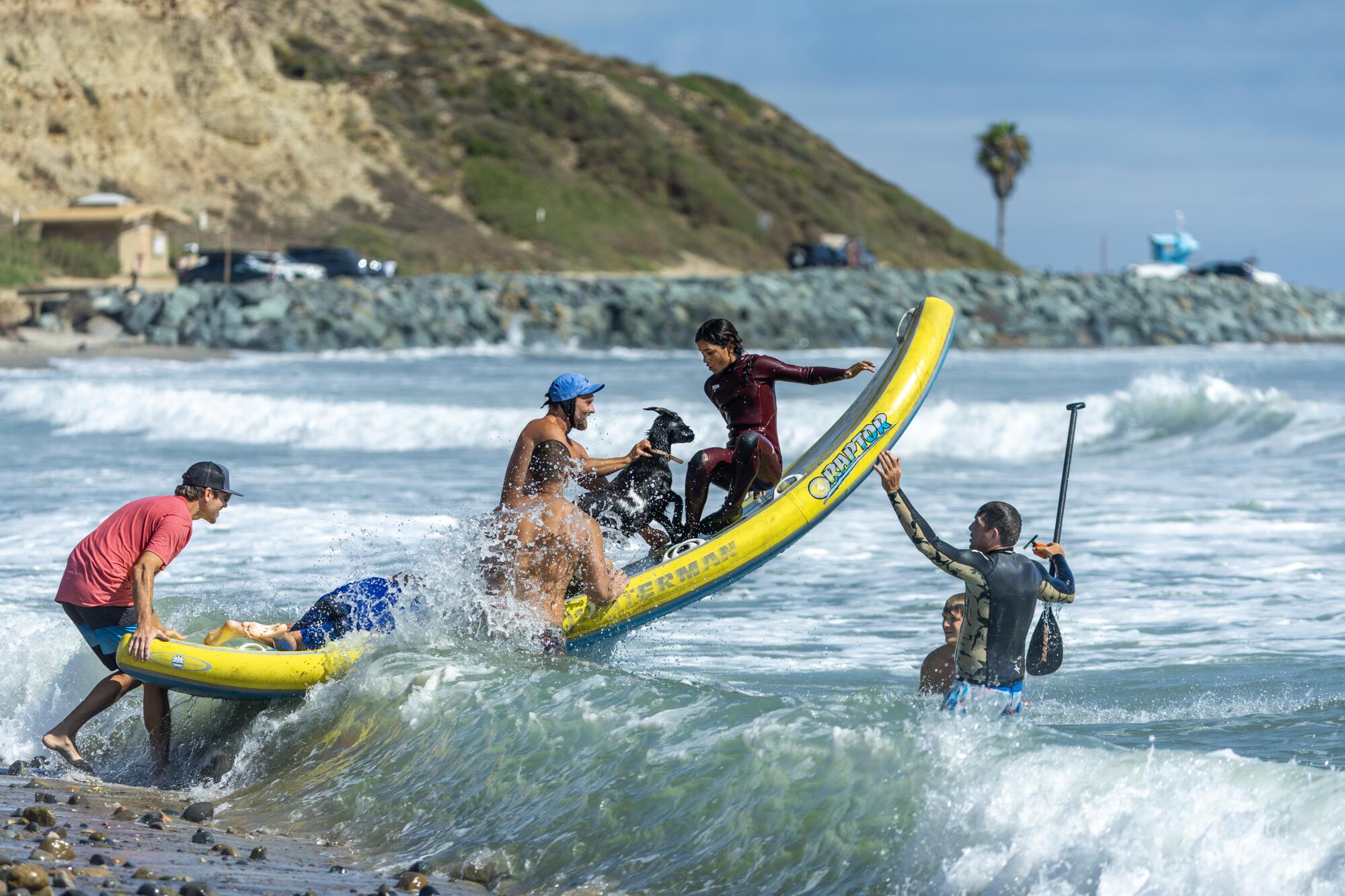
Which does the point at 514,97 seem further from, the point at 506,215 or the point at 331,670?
the point at 331,670

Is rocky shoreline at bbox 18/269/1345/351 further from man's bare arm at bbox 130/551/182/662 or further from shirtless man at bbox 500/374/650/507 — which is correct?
shirtless man at bbox 500/374/650/507

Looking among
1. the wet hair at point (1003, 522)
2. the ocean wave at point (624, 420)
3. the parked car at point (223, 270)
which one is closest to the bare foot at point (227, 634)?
the wet hair at point (1003, 522)

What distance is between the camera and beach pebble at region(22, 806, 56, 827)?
18.9ft

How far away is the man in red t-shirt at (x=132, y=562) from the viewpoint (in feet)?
21.5

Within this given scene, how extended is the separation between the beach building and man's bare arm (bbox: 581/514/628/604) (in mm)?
41786

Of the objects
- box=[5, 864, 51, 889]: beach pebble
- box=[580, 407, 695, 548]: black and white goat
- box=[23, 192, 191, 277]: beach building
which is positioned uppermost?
box=[23, 192, 191, 277]: beach building

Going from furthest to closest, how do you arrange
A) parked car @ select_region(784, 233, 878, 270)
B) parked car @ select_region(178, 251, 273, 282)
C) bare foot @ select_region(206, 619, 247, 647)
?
parked car @ select_region(784, 233, 878, 270)
parked car @ select_region(178, 251, 273, 282)
bare foot @ select_region(206, 619, 247, 647)

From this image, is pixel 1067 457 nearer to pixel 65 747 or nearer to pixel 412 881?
pixel 412 881

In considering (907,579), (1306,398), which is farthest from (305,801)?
(1306,398)

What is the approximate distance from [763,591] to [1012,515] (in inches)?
216

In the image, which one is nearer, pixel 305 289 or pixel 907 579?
pixel 907 579

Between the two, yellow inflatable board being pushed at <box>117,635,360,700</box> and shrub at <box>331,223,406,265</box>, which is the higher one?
shrub at <box>331,223,406,265</box>

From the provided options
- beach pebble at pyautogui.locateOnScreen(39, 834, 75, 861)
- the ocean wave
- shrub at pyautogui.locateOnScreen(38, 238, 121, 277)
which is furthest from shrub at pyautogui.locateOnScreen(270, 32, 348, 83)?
beach pebble at pyautogui.locateOnScreen(39, 834, 75, 861)

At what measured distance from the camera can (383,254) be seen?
52.4 meters
